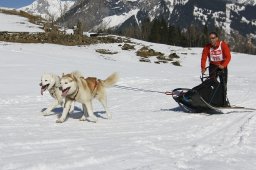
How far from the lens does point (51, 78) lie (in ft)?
27.7

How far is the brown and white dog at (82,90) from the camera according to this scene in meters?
7.79

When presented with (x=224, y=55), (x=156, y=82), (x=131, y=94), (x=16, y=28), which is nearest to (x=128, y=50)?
(x=16, y=28)

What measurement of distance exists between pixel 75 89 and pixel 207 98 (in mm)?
3527

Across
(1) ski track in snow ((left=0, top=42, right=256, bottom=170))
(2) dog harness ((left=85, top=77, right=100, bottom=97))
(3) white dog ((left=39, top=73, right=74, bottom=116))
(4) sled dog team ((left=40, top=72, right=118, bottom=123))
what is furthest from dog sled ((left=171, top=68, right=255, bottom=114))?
(3) white dog ((left=39, top=73, right=74, bottom=116))

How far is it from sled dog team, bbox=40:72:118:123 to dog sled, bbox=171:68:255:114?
197 cm

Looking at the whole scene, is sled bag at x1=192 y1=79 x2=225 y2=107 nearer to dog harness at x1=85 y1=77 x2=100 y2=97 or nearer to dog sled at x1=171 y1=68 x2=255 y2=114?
dog sled at x1=171 y1=68 x2=255 y2=114

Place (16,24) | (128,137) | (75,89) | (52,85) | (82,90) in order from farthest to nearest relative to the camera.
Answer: (16,24) < (52,85) < (82,90) < (75,89) < (128,137)

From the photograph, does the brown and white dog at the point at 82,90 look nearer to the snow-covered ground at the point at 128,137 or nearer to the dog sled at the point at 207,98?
the snow-covered ground at the point at 128,137

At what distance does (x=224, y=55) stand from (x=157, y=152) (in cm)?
483

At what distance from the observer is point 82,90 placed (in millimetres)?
8023

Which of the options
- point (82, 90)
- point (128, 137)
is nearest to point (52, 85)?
point (82, 90)

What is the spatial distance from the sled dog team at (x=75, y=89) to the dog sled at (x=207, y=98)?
197cm

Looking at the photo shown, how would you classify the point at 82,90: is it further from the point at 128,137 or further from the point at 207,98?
the point at 207,98

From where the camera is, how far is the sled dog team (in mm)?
7809
